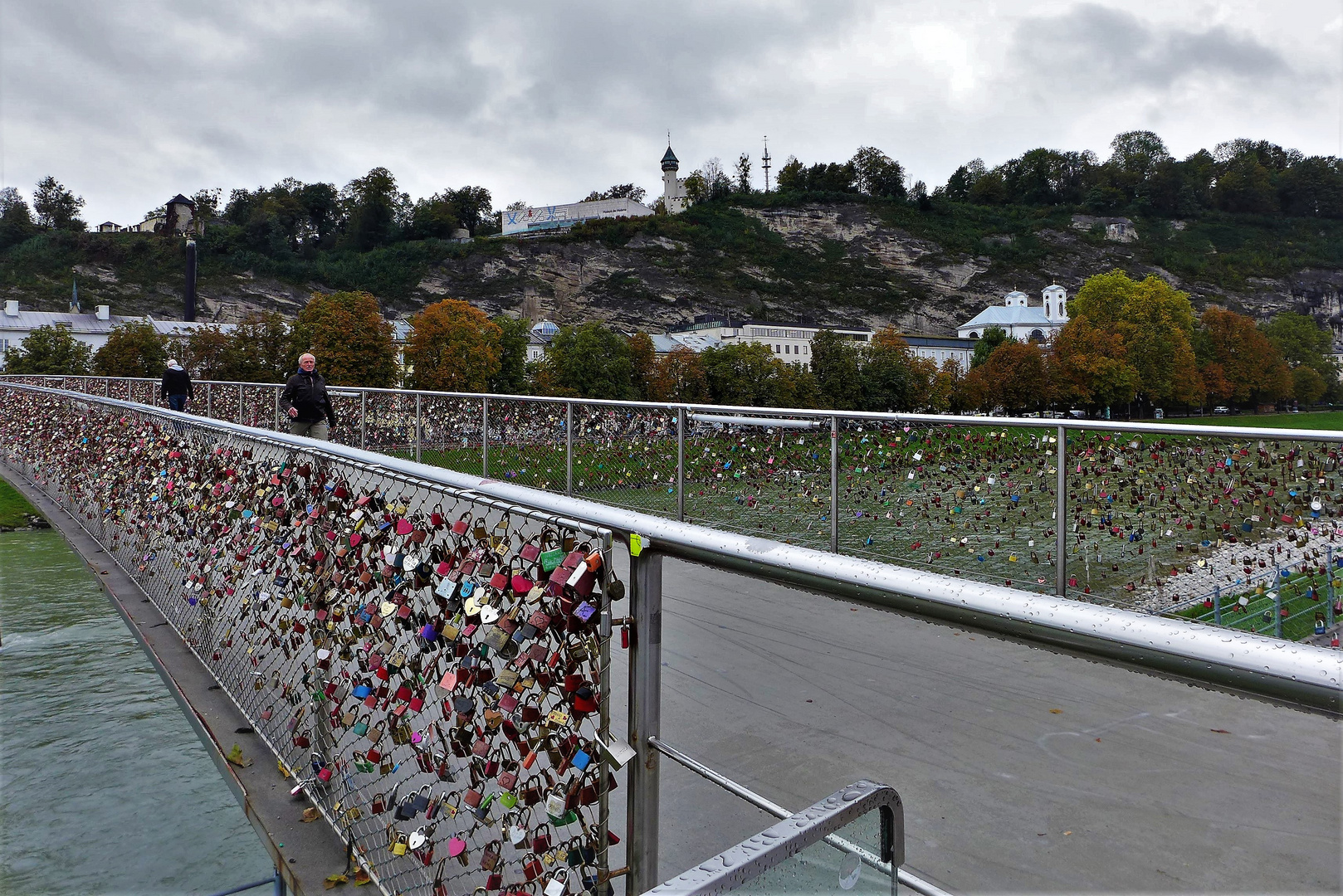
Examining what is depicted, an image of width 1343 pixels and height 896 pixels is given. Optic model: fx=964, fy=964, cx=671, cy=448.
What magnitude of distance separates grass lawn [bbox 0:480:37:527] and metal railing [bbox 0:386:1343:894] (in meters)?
17.0

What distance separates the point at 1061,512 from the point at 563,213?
139620 mm

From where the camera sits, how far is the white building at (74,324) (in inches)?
3147

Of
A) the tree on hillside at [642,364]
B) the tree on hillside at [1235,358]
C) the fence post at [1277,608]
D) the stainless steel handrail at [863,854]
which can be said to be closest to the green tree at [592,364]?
the tree on hillside at [642,364]

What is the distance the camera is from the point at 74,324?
83812mm

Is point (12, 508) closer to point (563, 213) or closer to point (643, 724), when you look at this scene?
point (643, 724)

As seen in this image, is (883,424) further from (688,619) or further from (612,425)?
(612,425)

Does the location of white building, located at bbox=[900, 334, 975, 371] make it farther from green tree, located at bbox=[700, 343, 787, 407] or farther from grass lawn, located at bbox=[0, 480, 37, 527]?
grass lawn, located at bbox=[0, 480, 37, 527]

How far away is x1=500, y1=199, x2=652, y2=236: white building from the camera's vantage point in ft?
455

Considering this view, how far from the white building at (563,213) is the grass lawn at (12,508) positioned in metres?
123

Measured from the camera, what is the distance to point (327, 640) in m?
2.98

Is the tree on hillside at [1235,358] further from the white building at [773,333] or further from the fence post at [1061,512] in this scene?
the fence post at [1061,512]

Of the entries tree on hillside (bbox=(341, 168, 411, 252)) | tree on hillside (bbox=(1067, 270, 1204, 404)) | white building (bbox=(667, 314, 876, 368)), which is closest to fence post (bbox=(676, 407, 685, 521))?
tree on hillside (bbox=(1067, 270, 1204, 404))

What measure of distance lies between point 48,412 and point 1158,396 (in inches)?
3428

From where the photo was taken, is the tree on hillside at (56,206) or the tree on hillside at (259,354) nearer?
the tree on hillside at (259,354)
